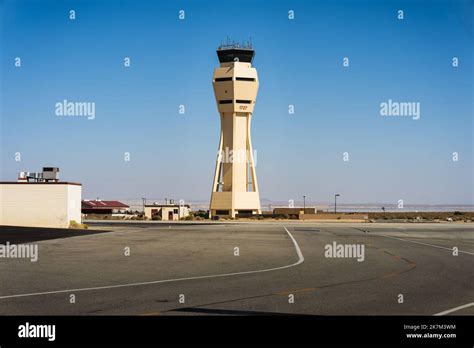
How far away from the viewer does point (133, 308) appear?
12.2 m

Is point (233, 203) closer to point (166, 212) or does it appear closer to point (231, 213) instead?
point (231, 213)

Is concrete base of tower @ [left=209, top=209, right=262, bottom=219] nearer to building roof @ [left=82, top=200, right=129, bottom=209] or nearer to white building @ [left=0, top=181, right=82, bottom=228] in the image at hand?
building roof @ [left=82, top=200, right=129, bottom=209]

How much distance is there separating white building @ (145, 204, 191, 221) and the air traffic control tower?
5.70 metres

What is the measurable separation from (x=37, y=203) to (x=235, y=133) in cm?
5868

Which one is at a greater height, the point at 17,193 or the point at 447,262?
the point at 17,193

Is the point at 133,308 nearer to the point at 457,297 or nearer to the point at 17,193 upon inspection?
the point at 457,297

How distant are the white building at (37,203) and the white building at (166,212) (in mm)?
53421

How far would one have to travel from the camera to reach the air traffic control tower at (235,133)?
334 feet

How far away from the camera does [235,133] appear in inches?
4058

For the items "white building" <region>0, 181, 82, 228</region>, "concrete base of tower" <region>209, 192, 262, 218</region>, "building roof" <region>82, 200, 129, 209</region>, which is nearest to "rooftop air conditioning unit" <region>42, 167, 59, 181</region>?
"white building" <region>0, 181, 82, 228</region>

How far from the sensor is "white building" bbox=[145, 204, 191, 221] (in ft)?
336

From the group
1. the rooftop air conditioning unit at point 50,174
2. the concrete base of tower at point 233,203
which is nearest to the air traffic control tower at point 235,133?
the concrete base of tower at point 233,203
